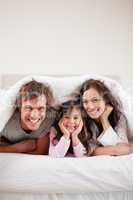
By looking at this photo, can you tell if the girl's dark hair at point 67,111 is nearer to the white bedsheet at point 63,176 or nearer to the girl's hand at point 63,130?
the girl's hand at point 63,130

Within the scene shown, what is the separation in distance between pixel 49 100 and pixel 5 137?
20 cm

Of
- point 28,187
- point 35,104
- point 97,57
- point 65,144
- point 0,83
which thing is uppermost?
point 97,57

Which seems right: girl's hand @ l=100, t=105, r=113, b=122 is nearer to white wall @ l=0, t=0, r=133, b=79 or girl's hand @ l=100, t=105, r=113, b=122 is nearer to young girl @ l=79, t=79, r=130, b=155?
young girl @ l=79, t=79, r=130, b=155

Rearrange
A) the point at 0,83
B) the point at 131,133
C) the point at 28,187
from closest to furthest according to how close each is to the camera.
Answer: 1. the point at 28,187
2. the point at 131,133
3. the point at 0,83

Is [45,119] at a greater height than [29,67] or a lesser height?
lesser

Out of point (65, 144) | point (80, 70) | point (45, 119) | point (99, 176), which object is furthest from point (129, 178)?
point (80, 70)

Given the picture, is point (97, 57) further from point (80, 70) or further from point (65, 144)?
point (65, 144)

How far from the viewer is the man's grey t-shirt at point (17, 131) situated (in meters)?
1.05

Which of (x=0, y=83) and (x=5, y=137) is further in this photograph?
(x=0, y=83)

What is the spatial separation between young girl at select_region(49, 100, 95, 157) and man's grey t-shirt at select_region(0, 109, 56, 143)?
30 millimetres

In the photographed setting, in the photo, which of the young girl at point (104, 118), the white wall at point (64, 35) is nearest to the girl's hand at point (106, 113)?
the young girl at point (104, 118)

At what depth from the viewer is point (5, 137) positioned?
1.06 meters

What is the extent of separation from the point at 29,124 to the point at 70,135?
0.49ft

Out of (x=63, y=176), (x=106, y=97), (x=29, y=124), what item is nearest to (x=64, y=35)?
(x=106, y=97)
